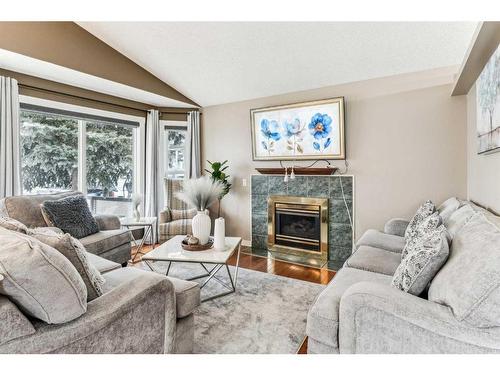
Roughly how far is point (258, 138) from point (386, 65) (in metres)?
1.86

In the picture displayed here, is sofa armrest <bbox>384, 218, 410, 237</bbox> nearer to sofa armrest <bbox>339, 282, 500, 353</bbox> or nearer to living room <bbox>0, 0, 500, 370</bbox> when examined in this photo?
living room <bbox>0, 0, 500, 370</bbox>

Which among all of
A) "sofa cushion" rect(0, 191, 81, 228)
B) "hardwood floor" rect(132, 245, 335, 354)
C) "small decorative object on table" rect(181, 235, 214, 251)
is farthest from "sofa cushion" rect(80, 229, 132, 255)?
"small decorative object on table" rect(181, 235, 214, 251)

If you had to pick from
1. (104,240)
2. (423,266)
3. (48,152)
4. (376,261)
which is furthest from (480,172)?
(48,152)

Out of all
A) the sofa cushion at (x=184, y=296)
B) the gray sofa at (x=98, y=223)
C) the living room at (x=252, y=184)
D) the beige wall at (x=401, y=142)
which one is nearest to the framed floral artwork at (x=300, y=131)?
the living room at (x=252, y=184)

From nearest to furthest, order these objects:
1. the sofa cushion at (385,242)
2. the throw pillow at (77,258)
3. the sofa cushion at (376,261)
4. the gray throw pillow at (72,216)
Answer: the throw pillow at (77,258) → the sofa cushion at (376,261) → the sofa cushion at (385,242) → the gray throw pillow at (72,216)

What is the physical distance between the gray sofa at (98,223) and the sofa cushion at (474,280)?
285 cm

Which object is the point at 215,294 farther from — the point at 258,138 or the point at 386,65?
the point at 386,65

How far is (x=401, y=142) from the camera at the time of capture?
3186 millimetres

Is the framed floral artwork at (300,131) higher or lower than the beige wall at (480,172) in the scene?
higher

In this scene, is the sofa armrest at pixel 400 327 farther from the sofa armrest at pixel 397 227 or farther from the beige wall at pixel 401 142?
the beige wall at pixel 401 142

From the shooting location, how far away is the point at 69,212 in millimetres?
2846

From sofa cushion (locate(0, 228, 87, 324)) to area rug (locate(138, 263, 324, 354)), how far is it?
966 mm

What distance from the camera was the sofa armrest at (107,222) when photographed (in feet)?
10.5
